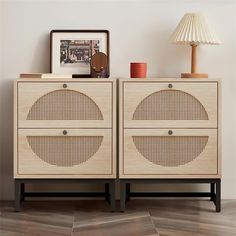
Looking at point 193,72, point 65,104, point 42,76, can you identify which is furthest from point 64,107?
point 193,72

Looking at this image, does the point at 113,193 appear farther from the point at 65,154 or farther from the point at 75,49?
the point at 75,49

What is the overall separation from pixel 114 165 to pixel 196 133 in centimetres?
46

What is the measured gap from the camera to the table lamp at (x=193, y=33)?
11.4 feet

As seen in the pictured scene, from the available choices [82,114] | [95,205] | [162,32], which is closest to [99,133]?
[82,114]

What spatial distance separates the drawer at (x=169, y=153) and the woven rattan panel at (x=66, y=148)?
17 cm


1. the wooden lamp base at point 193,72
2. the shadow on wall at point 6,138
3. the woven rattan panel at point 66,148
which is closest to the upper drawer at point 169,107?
the wooden lamp base at point 193,72

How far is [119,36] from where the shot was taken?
3.68 metres

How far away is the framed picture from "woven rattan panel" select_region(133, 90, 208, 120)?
46 cm

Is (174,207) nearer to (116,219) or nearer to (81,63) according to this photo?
(116,219)

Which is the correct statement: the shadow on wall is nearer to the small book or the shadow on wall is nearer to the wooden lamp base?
the small book

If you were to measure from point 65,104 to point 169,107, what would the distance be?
Answer: 546 mm

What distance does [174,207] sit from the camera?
11.4ft

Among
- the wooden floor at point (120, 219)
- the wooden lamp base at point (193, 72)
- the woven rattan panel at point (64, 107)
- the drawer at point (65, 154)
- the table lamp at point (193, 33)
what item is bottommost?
the wooden floor at point (120, 219)

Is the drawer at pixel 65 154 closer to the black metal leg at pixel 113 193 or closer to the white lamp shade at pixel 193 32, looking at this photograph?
the black metal leg at pixel 113 193
